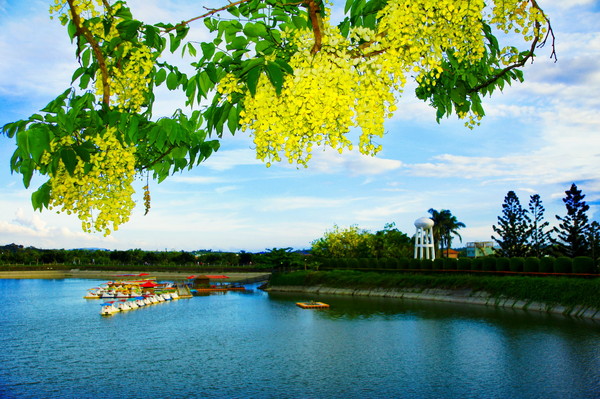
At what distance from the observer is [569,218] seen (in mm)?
48969

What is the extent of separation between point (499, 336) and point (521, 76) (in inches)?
1189

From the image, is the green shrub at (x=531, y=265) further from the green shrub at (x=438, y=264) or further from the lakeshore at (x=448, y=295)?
the green shrub at (x=438, y=264)

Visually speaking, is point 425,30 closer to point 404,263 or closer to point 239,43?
point 239,43

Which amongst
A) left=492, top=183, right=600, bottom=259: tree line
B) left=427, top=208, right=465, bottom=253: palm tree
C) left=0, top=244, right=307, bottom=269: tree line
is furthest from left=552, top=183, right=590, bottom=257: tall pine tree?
left=0, top=244, right=307, bottom=269: tree line

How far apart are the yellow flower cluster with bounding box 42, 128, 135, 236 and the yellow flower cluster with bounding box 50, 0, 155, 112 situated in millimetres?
535

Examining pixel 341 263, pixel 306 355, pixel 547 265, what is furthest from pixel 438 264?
pixel 306 355

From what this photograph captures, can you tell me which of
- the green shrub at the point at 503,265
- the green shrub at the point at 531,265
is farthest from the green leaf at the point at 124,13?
the green shrub at the point at 503,265

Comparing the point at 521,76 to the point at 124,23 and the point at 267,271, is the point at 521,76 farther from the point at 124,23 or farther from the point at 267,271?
the point at 267,271

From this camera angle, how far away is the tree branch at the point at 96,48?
12.2 feet

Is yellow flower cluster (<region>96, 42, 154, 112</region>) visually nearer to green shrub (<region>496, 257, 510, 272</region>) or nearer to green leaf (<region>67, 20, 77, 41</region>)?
green leaf (<region>67, 20, 77, 41</region>)

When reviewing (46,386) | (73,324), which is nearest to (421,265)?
(73,324)

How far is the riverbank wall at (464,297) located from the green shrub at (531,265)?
277 centimetres

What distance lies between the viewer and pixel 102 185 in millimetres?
3607

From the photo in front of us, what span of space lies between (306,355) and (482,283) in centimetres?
2424
